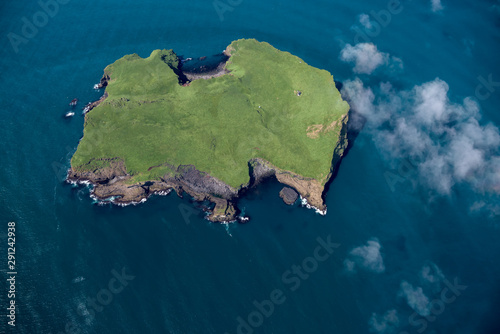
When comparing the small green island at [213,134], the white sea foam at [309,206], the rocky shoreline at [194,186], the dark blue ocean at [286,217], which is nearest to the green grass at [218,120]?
the small green island at [213,134]

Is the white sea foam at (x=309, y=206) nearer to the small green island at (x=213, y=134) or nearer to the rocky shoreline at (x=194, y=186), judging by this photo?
the rocky shoreline at (x=194, y=186)

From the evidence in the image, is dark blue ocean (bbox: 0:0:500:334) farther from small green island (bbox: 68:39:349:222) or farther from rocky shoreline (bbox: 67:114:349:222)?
small green island (bbox: 68:39:349:222)

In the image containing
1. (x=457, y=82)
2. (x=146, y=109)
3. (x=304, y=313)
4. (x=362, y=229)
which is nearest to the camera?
(x=304, y=313)

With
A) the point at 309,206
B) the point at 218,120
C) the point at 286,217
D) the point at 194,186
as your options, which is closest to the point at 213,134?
the point at 218,120

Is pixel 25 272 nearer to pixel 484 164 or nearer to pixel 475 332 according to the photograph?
pixel 475 332

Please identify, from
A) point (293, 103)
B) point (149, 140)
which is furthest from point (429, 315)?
point (149, 140)

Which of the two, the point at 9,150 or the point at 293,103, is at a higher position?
the point at 293,103

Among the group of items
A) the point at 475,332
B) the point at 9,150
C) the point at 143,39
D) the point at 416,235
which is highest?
the point at 143,39
